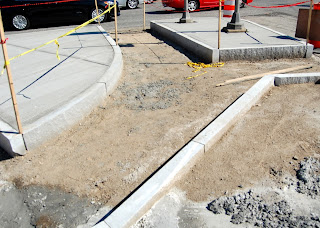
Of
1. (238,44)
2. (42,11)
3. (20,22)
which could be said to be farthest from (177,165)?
(20,22)

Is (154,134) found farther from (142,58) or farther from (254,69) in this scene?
(142,58)

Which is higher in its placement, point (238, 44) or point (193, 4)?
point (193, 4)

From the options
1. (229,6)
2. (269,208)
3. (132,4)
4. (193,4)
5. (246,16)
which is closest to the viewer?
(269,208)

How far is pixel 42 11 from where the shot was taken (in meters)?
14.1

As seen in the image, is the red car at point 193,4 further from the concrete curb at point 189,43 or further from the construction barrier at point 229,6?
the construction barrier at point 229,6

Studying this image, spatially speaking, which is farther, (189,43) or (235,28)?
(235,28)

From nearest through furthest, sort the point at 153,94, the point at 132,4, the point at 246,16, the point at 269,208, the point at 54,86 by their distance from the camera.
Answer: the point at 269,208
the point at 54,86
the point at 153,94
the point at 246,16
the point at 132,4

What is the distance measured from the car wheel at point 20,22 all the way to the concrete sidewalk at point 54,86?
5.23 metres

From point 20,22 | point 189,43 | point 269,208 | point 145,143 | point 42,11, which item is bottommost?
point 269,208

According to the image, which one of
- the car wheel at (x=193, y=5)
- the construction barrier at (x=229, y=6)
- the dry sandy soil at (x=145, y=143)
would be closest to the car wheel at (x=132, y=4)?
the car wheel at (x=193, y=5)

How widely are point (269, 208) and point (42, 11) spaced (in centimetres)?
1331

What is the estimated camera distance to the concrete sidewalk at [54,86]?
4.48 metres

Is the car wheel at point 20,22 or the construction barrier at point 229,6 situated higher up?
the construction barrier at point 229,6

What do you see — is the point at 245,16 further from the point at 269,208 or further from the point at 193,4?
the point at 269,208
